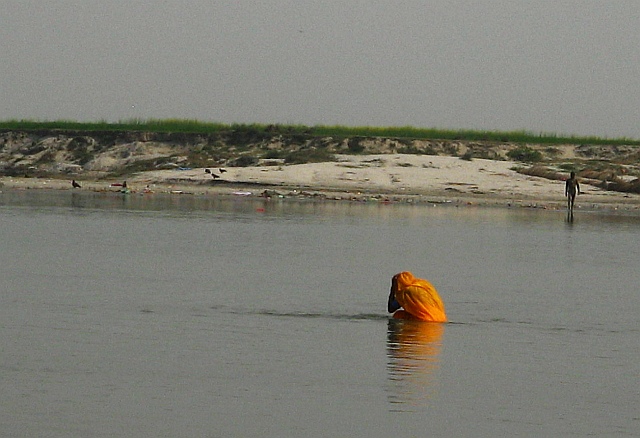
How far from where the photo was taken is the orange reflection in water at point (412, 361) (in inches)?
366

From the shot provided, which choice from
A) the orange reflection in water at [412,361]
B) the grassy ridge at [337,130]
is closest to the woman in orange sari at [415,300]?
the orange reflection in water at [412,361]

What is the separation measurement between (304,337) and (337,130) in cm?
3904

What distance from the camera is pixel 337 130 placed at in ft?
166

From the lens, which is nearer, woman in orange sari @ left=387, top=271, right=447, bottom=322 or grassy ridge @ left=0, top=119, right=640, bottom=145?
woman in orange sari @ left=387, top=271, right=447, bottom=322

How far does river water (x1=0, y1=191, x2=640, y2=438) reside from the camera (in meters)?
8.62

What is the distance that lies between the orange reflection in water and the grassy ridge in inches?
1403

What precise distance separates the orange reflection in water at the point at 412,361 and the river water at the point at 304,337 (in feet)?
0.11

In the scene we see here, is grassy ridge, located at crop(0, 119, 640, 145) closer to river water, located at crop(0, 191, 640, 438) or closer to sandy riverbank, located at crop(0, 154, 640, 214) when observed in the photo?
sandy riverbank, located at crop(0, 154, 640, 214)

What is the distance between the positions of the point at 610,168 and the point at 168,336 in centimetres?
3387

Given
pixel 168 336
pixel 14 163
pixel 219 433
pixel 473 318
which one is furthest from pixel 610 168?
pixel 219 433

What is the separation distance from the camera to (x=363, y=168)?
4141cm

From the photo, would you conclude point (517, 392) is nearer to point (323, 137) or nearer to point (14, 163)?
point (323, 137)

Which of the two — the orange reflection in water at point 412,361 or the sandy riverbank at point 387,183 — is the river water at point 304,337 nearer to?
the orange reflection in water at point 412,361

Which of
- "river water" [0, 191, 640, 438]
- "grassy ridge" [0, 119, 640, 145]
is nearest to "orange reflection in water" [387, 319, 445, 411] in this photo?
"river water" [0, 191, 640, 438]
